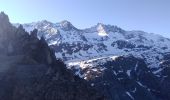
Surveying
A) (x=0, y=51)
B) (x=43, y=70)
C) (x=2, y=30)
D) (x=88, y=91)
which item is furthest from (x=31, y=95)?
(x=2, y=30)

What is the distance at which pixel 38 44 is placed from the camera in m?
195

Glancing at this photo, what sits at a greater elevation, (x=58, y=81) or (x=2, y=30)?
(x=2, y=30)

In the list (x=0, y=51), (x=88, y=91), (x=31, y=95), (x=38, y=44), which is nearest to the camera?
(x=31, y=95)

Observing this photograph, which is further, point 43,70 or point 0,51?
point 0,51

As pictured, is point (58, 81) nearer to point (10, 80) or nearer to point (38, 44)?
point (10, 80)

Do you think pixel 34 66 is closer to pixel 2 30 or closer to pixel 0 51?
pixel 0 51

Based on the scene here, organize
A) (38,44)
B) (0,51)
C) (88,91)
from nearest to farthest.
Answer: (88,91) < (0,51) < (38,44)

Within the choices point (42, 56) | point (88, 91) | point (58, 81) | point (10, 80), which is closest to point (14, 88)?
point (10, 80)

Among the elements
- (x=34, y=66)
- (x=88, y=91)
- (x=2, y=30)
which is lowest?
(x=88, y=91)

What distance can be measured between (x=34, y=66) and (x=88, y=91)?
22.7 meters

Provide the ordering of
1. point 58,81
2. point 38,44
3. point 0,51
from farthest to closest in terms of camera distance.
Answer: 1. point 38,44
2. point 0,51
3. point 58,81

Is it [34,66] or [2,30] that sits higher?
[2,30]

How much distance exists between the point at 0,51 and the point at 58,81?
3911 centimetres

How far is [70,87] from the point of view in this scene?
6201 inches
